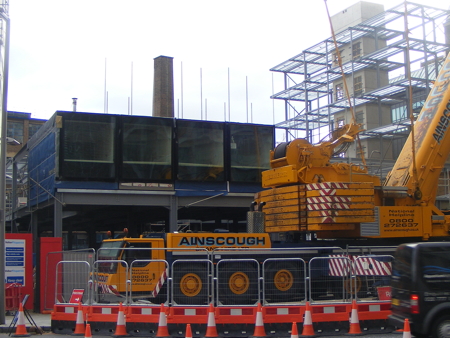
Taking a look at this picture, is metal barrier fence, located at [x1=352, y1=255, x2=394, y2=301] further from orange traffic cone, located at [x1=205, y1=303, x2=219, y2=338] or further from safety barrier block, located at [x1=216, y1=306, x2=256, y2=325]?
orange traffic cone, located at [x1=205, y1=303, x2=219, y2=338]

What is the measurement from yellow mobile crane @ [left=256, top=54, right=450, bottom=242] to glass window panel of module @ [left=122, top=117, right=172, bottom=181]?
8.31 m

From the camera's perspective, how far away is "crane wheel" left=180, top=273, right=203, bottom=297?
43.2 ft

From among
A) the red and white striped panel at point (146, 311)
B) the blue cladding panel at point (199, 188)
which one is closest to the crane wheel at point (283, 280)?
the red and white striped panel at point (146, 311)

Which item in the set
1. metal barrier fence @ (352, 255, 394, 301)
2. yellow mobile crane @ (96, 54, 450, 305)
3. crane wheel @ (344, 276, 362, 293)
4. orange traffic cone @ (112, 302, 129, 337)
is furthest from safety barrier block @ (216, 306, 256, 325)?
metal barrier fence @ (352, 255, 394, 301)

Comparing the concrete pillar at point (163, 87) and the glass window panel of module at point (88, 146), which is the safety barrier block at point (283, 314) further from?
the concrete pillar at point (163, 87)

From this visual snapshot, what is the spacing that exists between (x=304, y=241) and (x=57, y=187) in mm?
11074

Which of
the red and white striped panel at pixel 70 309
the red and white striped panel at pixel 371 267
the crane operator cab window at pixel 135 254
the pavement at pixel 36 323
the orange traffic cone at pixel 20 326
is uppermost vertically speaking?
the crane operator cab window at pixel 135 254

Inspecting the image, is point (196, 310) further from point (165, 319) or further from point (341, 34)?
point (341, 34)

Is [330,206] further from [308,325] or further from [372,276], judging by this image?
[308,325]

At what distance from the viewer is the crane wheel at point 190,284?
13174 millimetres

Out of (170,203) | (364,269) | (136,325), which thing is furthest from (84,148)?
(364,269)

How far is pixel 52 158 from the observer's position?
23656 mm

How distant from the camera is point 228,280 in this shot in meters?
13.4

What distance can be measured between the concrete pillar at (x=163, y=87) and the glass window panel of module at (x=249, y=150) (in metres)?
14.8
